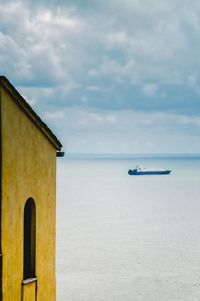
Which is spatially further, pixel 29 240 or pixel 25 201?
pixel 29 240

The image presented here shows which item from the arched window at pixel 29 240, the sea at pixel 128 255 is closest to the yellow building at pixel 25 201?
the arched window at pixel 29 240

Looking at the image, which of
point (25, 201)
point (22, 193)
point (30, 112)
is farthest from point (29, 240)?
point (30, 112)

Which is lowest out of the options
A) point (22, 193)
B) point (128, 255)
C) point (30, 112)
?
point (128, 255)

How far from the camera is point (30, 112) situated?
29.3 ft

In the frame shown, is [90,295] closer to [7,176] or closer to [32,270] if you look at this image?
[32,270]

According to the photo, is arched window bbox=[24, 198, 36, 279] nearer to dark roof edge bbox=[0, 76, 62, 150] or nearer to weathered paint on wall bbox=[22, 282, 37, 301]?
weathered paint on wall bbox=[22, 282, 37, 301]

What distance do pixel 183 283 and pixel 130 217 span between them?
27.7 m

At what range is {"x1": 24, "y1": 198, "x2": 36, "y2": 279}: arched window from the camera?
9.48 m

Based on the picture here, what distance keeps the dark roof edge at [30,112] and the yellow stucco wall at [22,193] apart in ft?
0.30

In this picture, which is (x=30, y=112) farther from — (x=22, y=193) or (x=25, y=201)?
(x=25, y=201)

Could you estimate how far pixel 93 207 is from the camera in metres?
60.1

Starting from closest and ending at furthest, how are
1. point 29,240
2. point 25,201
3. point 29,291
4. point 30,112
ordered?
point 30,112 → point 25,201 → point 29,291 → point 29,240

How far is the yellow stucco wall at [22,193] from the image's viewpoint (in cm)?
785

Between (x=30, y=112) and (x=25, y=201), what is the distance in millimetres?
1924
